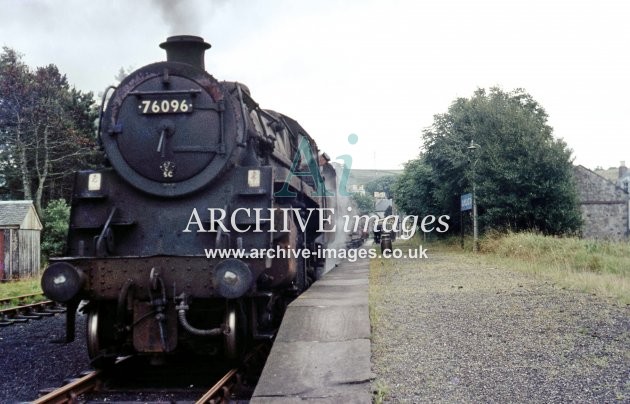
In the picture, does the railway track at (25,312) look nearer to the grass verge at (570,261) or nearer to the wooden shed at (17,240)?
the grass verge at (570,261)

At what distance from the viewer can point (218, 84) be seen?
622 centimetres

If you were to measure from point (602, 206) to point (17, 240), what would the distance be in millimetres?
36383

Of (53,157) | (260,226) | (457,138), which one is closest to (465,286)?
(260,226)

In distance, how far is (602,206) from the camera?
40875 mm

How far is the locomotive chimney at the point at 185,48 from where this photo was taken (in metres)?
6.85

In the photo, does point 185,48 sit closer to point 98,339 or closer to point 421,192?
point 98,339

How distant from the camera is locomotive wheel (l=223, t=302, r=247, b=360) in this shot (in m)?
5.62

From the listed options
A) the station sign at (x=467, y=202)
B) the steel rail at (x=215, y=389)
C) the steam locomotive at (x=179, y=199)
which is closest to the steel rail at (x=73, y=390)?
the steam locomotive at (x=179, y=199)

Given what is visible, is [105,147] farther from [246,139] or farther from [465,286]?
[465,286]

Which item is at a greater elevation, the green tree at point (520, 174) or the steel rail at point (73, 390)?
the green tree at point (520, 174)

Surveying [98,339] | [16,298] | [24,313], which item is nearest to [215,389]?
[98,339]

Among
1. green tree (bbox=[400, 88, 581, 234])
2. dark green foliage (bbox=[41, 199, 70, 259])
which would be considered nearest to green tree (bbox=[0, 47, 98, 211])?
dark green foliage (bbox=[41, 199, 70, 259])

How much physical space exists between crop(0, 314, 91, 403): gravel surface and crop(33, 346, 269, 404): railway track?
1.08ft

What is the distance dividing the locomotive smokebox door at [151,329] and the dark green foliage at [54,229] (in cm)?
2241
